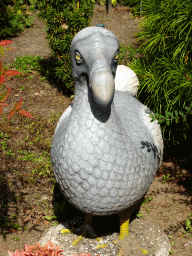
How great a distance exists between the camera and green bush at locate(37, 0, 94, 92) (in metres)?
4.74

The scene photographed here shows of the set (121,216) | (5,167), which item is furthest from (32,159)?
(121,216)

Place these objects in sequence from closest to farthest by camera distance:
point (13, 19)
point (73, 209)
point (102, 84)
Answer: point (102, 84), point (73, 209), point (13, 19)

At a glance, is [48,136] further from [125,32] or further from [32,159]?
[125,32]

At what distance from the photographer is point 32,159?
4.09m

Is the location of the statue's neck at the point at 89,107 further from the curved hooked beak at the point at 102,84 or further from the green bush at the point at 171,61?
the green bush at the point at 171,61

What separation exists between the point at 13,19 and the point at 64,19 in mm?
4161

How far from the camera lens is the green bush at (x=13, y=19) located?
7.92 meters

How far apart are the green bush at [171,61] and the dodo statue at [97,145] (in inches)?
51.8

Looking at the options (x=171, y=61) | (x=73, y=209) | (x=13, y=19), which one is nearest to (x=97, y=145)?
(x=73, y=209)

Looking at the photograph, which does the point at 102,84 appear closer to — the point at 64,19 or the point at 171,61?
the point at 171,61

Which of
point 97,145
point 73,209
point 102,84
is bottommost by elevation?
point 73,209

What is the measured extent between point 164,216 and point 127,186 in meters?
1.58

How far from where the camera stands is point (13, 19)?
8.27 m

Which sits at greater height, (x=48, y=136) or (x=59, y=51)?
(x=59, y=51)
